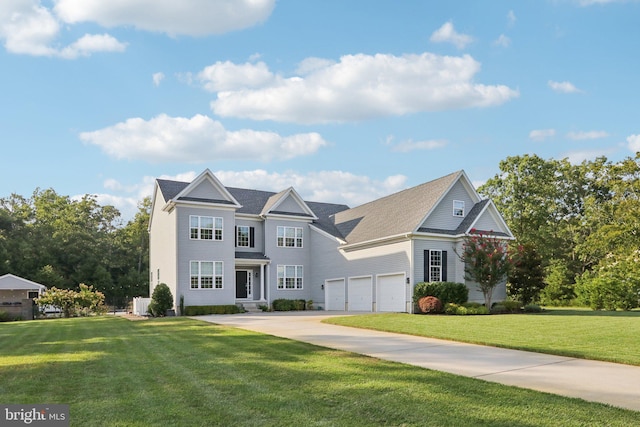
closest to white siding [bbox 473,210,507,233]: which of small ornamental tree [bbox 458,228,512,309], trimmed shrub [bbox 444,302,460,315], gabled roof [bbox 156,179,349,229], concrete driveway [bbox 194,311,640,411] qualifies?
small ornamental tree [bbox 458,228,512,309]

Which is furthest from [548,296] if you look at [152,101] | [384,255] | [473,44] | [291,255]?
[152,101]

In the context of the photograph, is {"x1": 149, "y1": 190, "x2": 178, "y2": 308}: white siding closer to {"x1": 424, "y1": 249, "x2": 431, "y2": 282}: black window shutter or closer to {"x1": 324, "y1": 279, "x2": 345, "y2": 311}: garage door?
{"x1": 324, "y1": 279, "x2": 345, "y2": 311}: garage door

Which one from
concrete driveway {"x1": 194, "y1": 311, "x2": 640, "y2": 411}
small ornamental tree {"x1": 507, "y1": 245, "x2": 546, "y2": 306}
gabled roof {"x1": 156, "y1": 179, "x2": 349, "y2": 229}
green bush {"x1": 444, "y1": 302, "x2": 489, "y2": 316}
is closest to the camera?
concrete driveway {"x1": 194, "y1": 311, "x2": 640, "y2": 411}

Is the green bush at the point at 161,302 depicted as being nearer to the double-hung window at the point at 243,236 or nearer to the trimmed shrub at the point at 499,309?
the double-hung window at the point at 243,236

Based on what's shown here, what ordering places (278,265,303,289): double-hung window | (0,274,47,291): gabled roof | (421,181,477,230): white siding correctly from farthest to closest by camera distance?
1. (0,274,47,291): gabled roof
2. (278,265,303,289): double-hung window
3. (421,181,477,230): white siding

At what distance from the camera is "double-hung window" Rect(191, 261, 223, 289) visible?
3134 centimetres

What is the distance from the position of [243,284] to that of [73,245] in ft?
95.7

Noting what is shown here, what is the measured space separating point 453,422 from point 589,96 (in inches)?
851

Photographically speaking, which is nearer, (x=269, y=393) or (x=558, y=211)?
(x=269, y=393)

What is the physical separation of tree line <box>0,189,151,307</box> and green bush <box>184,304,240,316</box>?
28.1 meters

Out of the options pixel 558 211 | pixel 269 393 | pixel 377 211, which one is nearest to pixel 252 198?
pixel 377 211

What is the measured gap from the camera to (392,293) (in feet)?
95.7

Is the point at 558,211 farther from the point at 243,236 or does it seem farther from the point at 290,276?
the point at 243,236

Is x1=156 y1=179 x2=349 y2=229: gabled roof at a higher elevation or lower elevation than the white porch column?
higher
